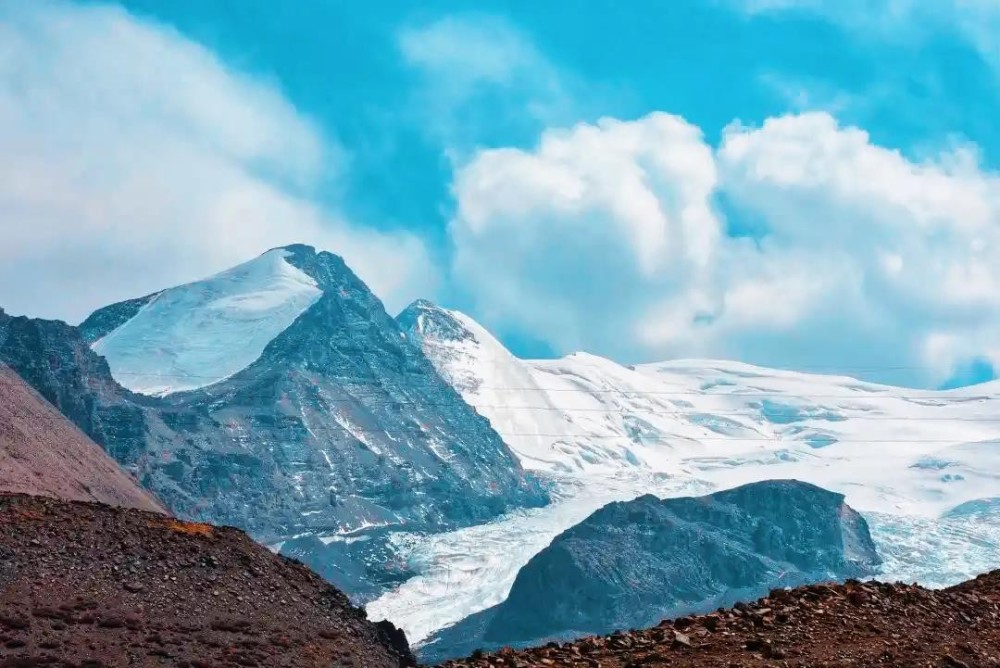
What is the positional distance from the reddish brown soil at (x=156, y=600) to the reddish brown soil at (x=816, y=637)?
65.5 ft

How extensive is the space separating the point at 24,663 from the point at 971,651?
29515 millimetres

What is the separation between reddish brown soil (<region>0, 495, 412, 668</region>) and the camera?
46.8m

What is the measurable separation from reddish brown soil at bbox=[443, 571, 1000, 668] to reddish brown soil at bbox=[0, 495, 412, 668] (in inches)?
785

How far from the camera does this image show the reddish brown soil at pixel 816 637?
2858 cm

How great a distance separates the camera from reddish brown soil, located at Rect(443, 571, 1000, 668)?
28.6 meters

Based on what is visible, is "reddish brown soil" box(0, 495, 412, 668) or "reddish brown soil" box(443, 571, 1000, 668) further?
"reddish brown soil" box(0, 495, 412, 668)

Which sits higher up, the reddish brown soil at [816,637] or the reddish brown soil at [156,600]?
the reddish brown soil at [156,600]

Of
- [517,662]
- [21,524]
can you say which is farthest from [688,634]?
[21,524]

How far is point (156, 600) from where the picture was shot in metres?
50.8

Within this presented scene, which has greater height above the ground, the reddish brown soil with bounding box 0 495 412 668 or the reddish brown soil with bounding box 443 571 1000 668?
the reddish brown soil with bounding box 0 495 412 668

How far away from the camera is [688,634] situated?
30.5 metres

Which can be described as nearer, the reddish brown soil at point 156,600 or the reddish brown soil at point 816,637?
the reddish brown soil at point 816,637

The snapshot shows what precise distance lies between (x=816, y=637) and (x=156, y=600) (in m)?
28.9

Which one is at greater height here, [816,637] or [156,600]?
[156,600]
